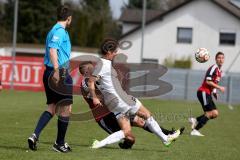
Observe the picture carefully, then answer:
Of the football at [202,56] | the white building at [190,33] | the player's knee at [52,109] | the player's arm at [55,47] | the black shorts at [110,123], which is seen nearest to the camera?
the player's arm at [55,47]

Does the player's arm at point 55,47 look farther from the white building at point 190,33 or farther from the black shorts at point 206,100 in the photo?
the white building at point 190,33

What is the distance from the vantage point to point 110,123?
10594mm

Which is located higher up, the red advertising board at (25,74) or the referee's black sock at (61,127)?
the referee's black sock at (61,127)

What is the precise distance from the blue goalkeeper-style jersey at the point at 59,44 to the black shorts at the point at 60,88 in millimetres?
132

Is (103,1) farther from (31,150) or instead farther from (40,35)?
(31,150)

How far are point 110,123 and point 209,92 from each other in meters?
4.28

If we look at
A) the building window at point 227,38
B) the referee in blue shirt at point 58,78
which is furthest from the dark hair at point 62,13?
the building window at point 227,38

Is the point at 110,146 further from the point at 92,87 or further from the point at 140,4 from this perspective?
the point at 140,4

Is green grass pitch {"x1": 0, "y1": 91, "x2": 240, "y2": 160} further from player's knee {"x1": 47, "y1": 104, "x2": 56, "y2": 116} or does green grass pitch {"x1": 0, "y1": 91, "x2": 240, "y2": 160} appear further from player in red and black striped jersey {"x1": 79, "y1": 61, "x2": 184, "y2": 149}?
player's knee {"x1": 47, "y1": 104, "x2": 56, "y2": 116}

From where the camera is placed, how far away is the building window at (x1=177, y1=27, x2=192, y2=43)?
51.8m

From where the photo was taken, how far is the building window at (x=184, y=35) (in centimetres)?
5184

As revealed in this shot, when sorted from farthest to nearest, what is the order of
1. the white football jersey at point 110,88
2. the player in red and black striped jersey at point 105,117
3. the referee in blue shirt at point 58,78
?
the player in red and black striped jersey at point 105,117 → the white football jersey at point 110,88 → the referee in blue shirt at point 58,78

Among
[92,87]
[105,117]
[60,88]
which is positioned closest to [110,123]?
[105,117]

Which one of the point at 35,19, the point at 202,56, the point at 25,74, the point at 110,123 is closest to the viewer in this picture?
the point at 110,123
